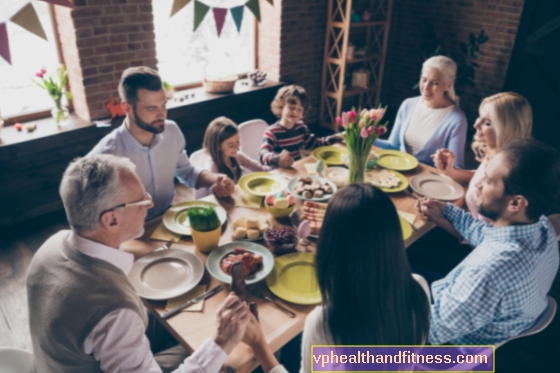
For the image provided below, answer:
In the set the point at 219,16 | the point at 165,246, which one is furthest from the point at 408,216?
the point at 219,16

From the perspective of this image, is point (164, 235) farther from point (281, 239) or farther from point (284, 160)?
point (284, 160)

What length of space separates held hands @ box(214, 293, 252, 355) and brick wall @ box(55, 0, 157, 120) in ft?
8.15

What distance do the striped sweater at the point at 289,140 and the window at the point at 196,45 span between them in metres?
1.46

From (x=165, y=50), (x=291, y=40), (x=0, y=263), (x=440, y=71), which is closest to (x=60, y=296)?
(x=0, y=263)

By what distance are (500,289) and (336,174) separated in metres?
1.14

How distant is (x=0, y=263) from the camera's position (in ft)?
8.92

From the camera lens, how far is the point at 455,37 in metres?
5.02

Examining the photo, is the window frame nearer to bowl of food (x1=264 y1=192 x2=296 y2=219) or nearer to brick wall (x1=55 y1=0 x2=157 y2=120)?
brick wall (x1=55 y1=0 x2=157 y2=120)

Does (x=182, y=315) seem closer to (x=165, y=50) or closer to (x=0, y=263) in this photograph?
(x=0, y=263)

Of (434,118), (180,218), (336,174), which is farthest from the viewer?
(434,118)

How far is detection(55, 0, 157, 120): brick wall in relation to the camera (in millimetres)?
2906

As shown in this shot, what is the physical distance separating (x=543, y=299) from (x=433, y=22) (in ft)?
15.2

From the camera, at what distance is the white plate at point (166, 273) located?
54.2 inches

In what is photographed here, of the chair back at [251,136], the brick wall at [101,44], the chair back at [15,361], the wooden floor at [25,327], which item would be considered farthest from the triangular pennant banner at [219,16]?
the chair back at [15,361]
